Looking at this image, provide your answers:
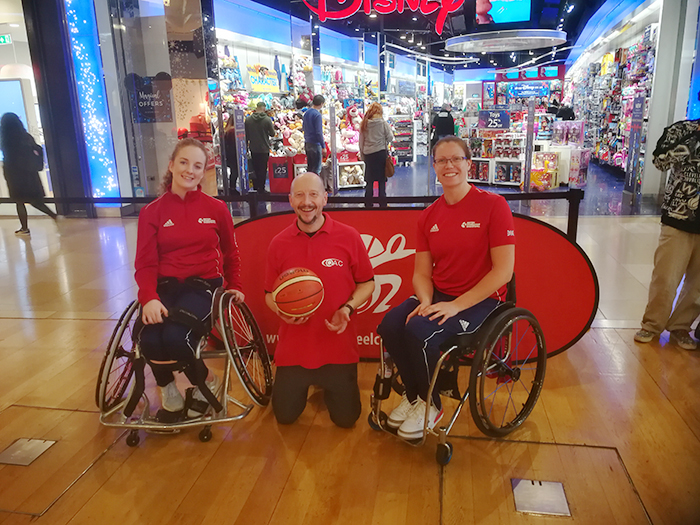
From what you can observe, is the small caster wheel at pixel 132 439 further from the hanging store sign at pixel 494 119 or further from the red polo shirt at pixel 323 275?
the hanging store sign at pixel 494 119

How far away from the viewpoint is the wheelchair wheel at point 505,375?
202cm

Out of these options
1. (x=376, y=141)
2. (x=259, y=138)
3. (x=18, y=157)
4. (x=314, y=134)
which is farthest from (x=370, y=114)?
(x=18, y=157)

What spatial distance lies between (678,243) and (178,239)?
2882mm

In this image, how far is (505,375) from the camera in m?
2.29

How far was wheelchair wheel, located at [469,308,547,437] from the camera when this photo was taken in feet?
6.64

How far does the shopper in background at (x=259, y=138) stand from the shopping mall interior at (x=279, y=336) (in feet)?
1.46

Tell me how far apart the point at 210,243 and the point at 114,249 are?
A: 4.33 m

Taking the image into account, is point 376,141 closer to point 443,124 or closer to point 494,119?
point 443,124

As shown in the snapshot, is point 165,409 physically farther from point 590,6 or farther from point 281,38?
point 590,6

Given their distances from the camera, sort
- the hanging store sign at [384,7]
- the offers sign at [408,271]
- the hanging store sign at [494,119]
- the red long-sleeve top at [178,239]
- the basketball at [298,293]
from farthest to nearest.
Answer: the hanging store sign at [494,119]
the hanging store sign at [384,7]
the offers sign at [408,271]
the red long-sleeve top at [178,239]
the basketball at [298,293]

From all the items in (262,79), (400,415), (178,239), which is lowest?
(400,415)

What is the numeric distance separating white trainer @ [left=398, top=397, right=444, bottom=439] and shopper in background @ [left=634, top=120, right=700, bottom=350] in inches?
71.5

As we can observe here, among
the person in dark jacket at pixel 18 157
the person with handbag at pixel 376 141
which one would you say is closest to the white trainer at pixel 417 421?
the person with handbag at pixel 376 141

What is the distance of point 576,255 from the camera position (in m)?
2.89
